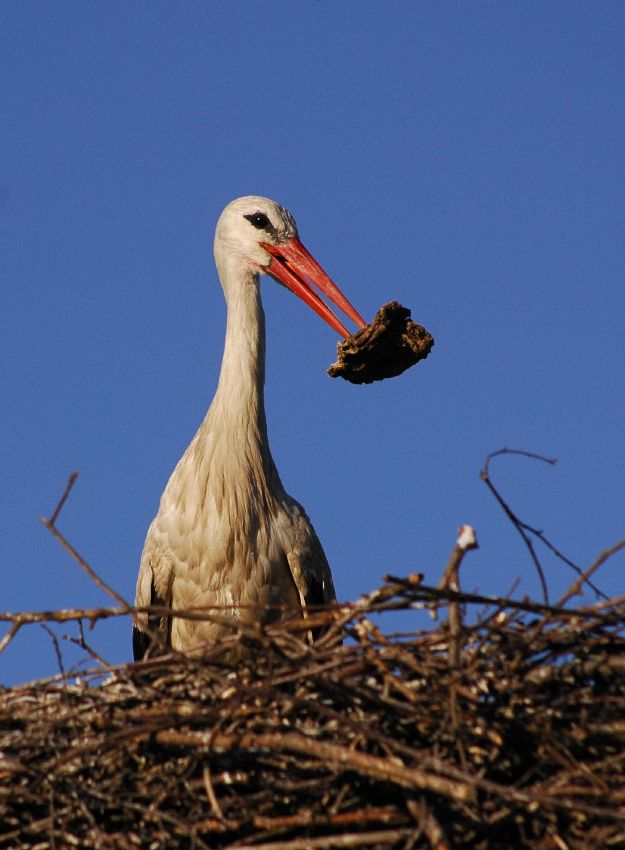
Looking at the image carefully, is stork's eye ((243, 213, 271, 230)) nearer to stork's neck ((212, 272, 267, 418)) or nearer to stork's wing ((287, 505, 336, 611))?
stork's neck ((212, 272, 267, 418))

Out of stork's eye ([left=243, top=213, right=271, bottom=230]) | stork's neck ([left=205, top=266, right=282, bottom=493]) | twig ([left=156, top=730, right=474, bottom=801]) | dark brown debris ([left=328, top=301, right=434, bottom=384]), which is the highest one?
stork's eye ([left=243, top=213, right=271, bottom=230])

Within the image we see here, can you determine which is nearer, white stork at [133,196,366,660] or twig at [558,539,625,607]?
twig at [558,539,625,607]

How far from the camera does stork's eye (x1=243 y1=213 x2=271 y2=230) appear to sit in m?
6.95

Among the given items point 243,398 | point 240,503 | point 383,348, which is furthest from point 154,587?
point 383,348

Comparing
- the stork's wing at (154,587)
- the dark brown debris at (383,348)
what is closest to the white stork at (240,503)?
the stork's wing at (154,587)

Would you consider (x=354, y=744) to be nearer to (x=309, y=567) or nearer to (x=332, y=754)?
(x=332, y=754)

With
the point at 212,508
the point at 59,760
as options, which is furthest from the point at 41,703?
the point at 212,508

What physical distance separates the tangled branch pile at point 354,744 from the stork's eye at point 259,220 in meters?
2.88

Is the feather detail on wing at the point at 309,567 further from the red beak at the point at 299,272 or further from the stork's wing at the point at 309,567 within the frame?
the red beak at the point at 299,272

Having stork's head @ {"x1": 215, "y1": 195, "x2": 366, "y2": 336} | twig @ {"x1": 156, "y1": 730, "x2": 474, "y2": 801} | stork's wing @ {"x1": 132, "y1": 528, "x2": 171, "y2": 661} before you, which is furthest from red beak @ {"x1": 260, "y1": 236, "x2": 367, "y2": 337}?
twig @ {"x1": 156, "y1": 730, "x2": 474, "y2": 801}

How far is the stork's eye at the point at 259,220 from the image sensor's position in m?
6.95

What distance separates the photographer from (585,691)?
4.31m

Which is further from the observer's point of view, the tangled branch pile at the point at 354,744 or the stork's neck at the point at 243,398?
the stork's neck at the point at 243,398

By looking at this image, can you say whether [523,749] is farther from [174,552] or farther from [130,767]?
[174,552]
